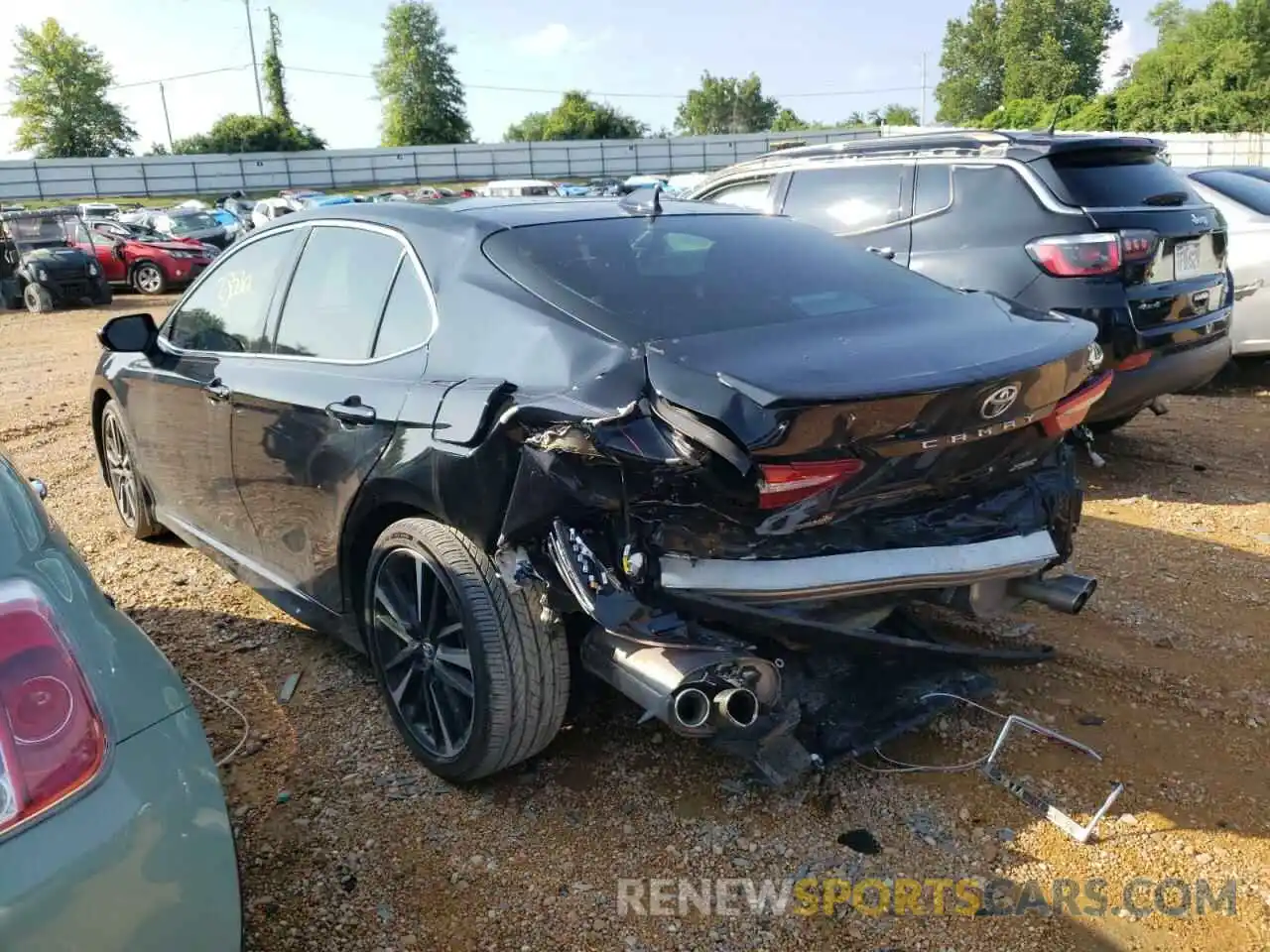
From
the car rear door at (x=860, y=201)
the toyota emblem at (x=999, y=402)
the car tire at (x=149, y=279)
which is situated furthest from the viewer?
the car tire at (x=149, y=279)

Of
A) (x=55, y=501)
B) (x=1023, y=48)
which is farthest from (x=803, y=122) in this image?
(x=55, y=501)

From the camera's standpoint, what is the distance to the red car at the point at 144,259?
19.6 m

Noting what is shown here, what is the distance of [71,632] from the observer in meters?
1.59

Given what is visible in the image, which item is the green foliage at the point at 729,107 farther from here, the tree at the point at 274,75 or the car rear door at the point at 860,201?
the car rear door at the point at 860,201

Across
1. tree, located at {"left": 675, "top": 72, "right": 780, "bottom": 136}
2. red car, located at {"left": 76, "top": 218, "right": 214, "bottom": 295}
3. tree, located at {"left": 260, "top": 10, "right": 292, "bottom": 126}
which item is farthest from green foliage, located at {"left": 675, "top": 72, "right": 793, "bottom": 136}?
red car, located at {"left": 76, "top": 218, "right": 214, "bottom": 295}

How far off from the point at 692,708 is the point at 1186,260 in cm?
445

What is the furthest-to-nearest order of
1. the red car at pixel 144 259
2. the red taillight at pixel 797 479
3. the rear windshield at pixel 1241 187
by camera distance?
1. the red car at pixel 144 259
2. the rear windshield at pixel 1241 187
3. the red taillight at pixel 797 479

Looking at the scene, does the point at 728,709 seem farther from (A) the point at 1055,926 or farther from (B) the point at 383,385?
(B) the point at 383,385

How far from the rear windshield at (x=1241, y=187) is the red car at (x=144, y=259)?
1723 cm

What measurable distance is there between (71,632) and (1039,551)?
7.60 feet

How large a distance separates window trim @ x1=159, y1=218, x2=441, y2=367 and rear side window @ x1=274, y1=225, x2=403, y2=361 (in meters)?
0.02

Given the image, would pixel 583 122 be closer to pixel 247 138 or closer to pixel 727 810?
pixel 247 138

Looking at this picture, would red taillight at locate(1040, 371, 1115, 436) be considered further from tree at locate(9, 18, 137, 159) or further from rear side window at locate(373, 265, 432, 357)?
tree at locate(9, 18, 137, 159)

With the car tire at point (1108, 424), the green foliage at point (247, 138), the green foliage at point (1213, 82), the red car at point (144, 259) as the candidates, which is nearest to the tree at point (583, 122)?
the green foliage at point (247, 138)
